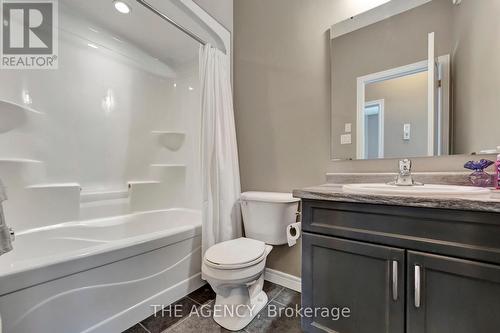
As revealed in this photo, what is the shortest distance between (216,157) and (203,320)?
1098mm

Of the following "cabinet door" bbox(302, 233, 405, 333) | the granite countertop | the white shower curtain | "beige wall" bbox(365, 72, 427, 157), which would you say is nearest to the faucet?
"beige wall" bbox(365, 72, 427, 157)

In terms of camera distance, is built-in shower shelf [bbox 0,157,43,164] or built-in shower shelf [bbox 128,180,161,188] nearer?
built-in shower shelf [bbox 0,157,43,164]

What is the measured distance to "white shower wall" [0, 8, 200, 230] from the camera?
1658 millimetres

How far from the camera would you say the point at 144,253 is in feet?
4.42

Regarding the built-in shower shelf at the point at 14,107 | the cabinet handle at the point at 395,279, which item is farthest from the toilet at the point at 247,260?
the built-in shower shelf at the point at 14,107

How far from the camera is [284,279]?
5.81ft

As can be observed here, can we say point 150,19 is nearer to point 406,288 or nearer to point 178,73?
point 178,73

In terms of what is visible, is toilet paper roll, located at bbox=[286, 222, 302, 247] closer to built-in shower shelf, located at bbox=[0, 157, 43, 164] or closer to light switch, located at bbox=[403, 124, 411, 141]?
light switch, located at bbox=[403, 124, 411, 141]

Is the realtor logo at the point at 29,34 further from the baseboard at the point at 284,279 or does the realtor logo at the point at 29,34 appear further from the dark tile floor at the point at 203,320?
the baseboard at the point at 284,279

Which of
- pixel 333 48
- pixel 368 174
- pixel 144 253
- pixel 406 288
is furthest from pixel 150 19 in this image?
pixel 406 288

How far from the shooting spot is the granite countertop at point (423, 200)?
2.31 feet

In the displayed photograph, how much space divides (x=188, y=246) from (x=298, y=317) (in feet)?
2.91

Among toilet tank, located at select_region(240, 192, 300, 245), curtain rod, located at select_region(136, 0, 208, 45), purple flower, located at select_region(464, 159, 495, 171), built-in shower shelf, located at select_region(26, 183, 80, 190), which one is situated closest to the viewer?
purple flower, located at select_region(464, 159, 495, 171)

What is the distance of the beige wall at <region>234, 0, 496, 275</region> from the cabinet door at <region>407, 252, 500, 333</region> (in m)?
0.72
